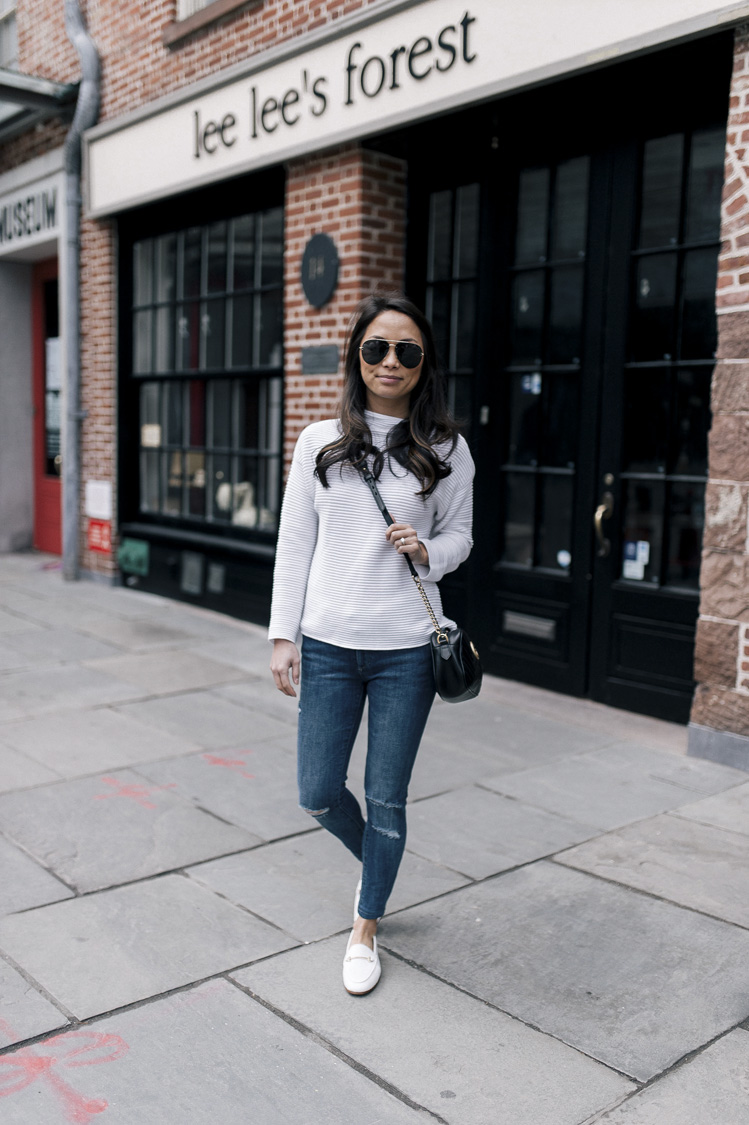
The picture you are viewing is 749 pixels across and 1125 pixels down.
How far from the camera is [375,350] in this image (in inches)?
111

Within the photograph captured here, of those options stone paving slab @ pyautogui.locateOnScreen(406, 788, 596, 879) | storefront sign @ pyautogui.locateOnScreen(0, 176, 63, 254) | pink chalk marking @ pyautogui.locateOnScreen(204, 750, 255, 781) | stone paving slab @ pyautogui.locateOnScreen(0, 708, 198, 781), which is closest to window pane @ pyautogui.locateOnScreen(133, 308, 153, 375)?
storefront sign @ pyautogui.locateOnScreen(0, 176, 63, 254)

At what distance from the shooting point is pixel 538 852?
12.8 feet

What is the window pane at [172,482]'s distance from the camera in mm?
9117

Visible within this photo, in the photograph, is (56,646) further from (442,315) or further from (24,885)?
(24,885)

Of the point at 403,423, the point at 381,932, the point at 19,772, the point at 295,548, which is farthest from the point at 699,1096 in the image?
the point at 19,772

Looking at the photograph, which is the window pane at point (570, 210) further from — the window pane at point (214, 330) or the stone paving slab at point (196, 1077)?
the stone paving slab at point (196, 1077)

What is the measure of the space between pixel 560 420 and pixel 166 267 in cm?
449

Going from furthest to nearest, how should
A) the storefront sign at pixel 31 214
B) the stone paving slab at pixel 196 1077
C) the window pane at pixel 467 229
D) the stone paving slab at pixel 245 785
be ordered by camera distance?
the storefront sign at pixel 31 214 → the window pane at pixel 467 229 → the stone paving slab at pixel 245 785 → the stone paving slab at pixel 196 1077

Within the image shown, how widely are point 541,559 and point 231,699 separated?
2.03m

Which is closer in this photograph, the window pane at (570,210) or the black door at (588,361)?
the black door at (588,361)

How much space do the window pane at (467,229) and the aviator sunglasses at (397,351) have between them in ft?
12.7

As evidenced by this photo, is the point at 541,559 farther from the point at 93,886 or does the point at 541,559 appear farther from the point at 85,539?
the point at 85,539

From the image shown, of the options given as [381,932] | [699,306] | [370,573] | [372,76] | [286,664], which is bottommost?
[381,932]

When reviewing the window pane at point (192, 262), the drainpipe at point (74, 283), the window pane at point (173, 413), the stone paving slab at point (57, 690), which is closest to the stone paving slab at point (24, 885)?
the stone paving slab at point (57, 690)
